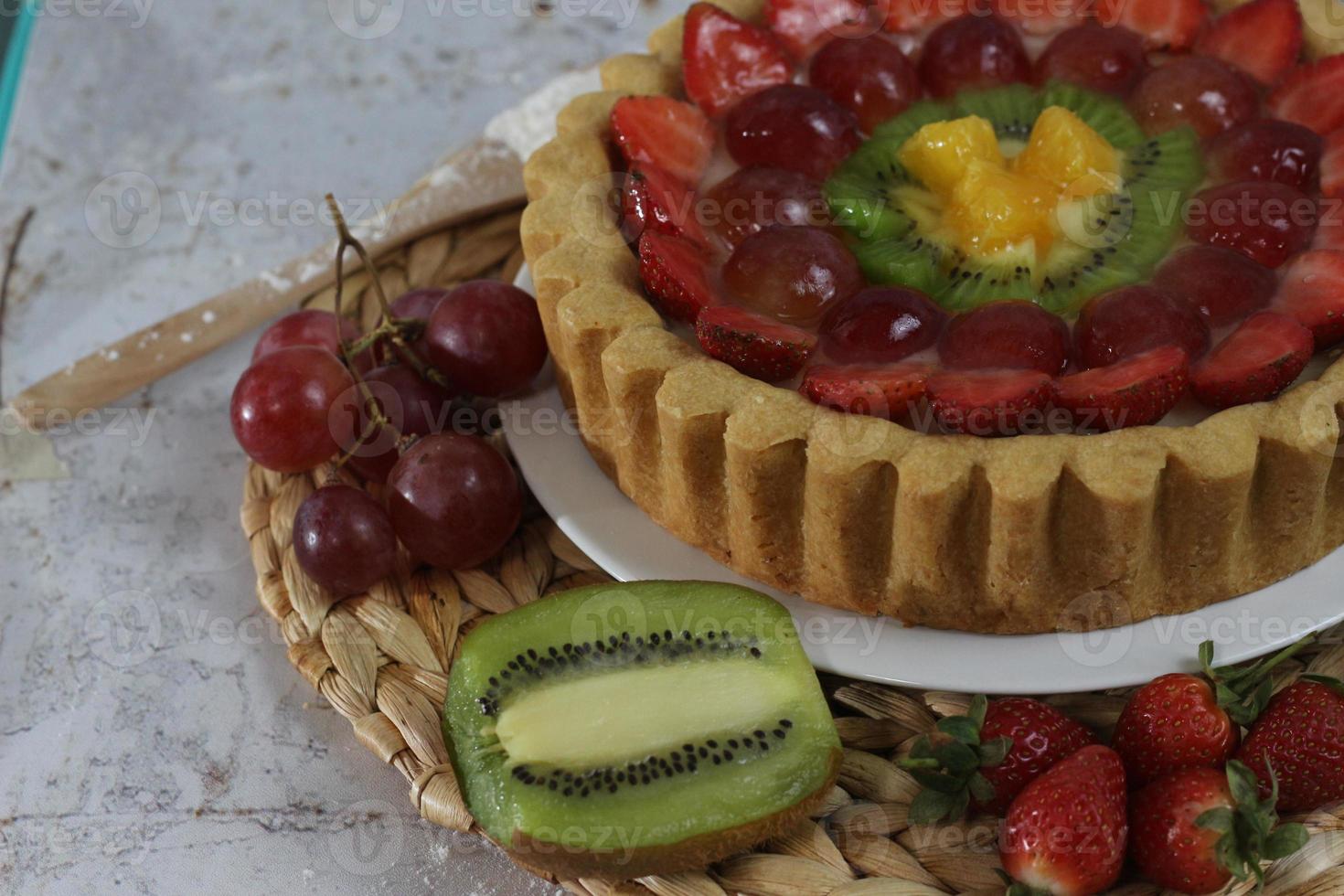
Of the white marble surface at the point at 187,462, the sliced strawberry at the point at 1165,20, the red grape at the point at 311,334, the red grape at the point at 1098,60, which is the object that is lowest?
the white marble surface at the point at 187,462

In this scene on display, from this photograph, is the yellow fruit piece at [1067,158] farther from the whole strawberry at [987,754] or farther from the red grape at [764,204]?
the whole strawberry at [987,754]

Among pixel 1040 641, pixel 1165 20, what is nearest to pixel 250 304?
pixel 1040 641

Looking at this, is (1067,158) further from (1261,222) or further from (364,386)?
(364,386)

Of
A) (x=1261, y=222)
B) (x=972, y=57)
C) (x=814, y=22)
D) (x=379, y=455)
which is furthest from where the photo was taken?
(x=814, y=22)

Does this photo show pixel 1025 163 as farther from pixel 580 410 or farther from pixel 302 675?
pixel 302 675

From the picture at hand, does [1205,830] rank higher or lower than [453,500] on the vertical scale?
higher

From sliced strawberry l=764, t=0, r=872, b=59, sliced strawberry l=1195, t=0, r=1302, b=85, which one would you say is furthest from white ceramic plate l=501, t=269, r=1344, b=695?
sliced strawberry l=764, t=0, r=872, b=59

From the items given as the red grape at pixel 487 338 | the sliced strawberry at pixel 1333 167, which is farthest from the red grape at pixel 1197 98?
the red grape at pixel 487 338
